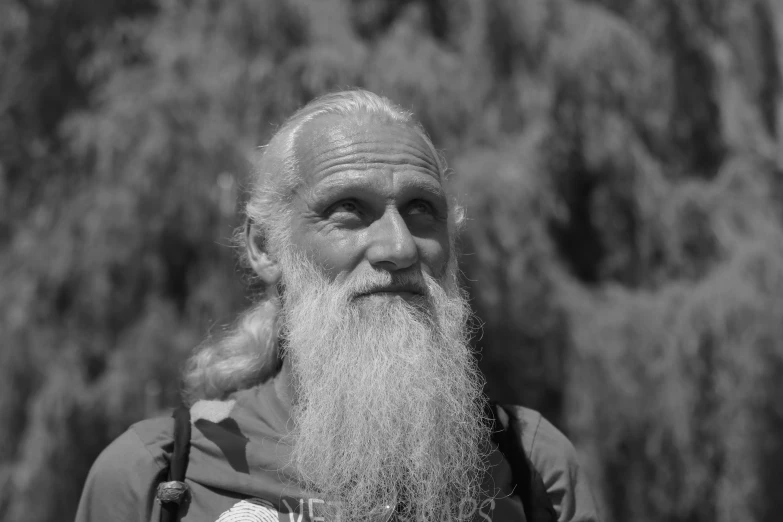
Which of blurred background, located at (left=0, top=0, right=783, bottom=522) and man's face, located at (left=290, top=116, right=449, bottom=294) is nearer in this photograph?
man's face, located at (left=290, top=116, right=449, bottom=294)

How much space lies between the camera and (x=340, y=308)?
1.79 m

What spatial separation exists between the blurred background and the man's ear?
223 cm

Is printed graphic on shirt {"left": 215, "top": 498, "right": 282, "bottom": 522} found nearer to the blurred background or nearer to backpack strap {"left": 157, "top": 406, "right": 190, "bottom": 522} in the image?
backpack strap {"left": 157, "top": 406, "right": 190, "bottom": 522}

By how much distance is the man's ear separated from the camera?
2020 millimetres

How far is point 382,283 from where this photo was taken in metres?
1.77

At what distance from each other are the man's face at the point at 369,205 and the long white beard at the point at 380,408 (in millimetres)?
40

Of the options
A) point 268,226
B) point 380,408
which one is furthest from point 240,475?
point 268,226

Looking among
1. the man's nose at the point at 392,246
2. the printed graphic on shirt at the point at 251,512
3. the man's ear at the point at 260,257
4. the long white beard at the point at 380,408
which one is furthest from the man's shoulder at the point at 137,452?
the man's nose at the point at 392,246

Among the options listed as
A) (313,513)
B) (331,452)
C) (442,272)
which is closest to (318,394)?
(331,452)

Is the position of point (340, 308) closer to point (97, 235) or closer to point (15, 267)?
point (97, 235)

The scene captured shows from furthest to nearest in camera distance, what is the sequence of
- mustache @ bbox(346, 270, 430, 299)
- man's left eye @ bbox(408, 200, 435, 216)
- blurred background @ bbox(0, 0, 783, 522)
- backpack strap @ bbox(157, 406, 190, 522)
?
blurred background @ bbox(0, 0, 783, 522), man's left eye @ bbox(408, 200, 435, 216), mustache @ bbox(346, 270, 430, 299), backpack strap @ bbox(157, 406, 190, 522)

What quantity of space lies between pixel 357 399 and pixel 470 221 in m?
2.72

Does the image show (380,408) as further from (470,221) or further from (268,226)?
(470,221)

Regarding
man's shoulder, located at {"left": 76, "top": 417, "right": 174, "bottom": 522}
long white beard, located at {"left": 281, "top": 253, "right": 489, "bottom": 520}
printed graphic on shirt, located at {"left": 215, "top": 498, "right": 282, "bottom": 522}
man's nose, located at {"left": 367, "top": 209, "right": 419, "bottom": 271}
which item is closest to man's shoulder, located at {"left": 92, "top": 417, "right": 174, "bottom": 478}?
man's shoulder, located at {"left": 76, "top": 417, "right": 174, "bottom": 522}
